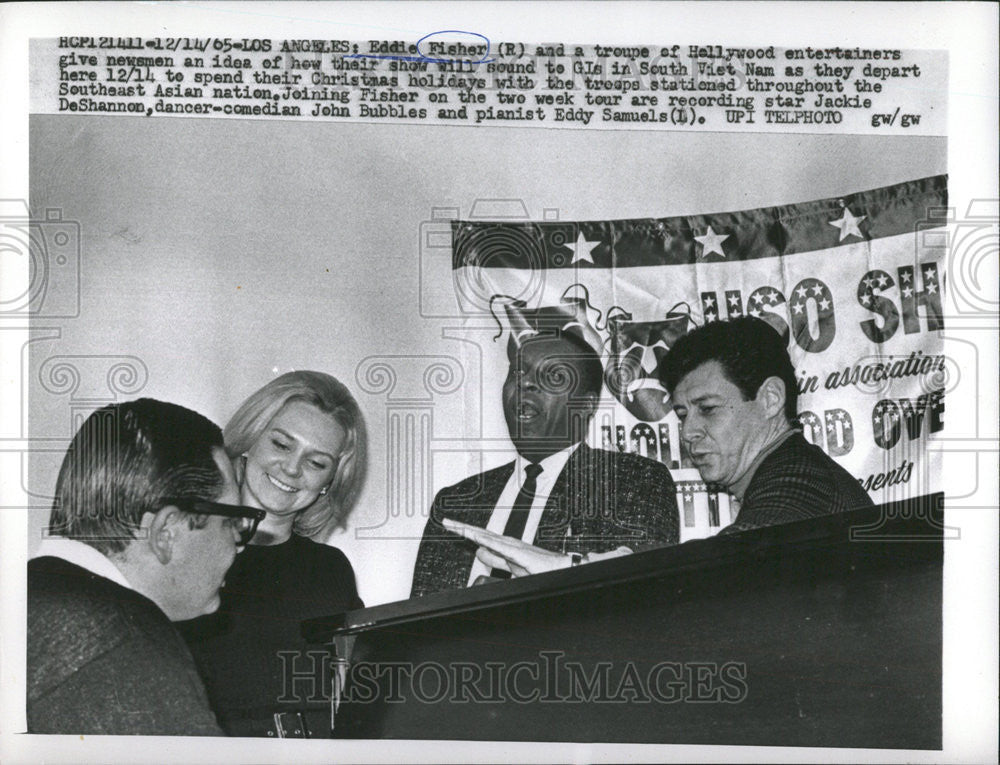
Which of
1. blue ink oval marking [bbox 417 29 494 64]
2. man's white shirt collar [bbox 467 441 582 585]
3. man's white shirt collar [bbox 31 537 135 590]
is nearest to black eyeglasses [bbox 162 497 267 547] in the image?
man's white shirt collar [bbox 31 537 135 590]

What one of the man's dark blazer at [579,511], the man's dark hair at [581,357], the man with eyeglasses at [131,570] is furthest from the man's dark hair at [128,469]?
the man's dark hair at [581,357]

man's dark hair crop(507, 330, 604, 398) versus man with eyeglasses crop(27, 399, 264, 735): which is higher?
man's dark hair crop(507, 330, 604, 398)

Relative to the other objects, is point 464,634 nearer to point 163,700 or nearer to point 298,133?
point 163,700

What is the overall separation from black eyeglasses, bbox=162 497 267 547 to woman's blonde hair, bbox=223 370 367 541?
0.33 feet

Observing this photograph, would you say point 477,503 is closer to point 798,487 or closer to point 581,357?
point 581,357

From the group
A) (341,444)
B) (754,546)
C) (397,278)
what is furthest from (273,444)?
(754,546)

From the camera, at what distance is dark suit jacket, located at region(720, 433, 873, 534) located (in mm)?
2586

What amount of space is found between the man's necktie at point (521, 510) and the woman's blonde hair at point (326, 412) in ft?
1.28

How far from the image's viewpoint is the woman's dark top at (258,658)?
256 centimetres

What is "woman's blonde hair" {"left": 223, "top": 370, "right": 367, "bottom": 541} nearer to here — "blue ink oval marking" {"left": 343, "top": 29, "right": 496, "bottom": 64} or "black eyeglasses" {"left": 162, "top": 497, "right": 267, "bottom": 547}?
"black eyeglasses" {"left": 162, "top": 497, "right": 267, "bottom": 547}

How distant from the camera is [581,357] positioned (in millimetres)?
2639

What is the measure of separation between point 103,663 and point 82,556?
265mm

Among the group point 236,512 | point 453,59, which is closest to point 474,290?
point 453,59

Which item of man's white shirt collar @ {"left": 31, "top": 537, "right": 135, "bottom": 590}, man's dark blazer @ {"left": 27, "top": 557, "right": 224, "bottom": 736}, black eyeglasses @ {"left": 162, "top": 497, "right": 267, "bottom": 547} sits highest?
black eyeglasses @ {"left": 162, "top": 497, "right": 267, "bottom": 547}
